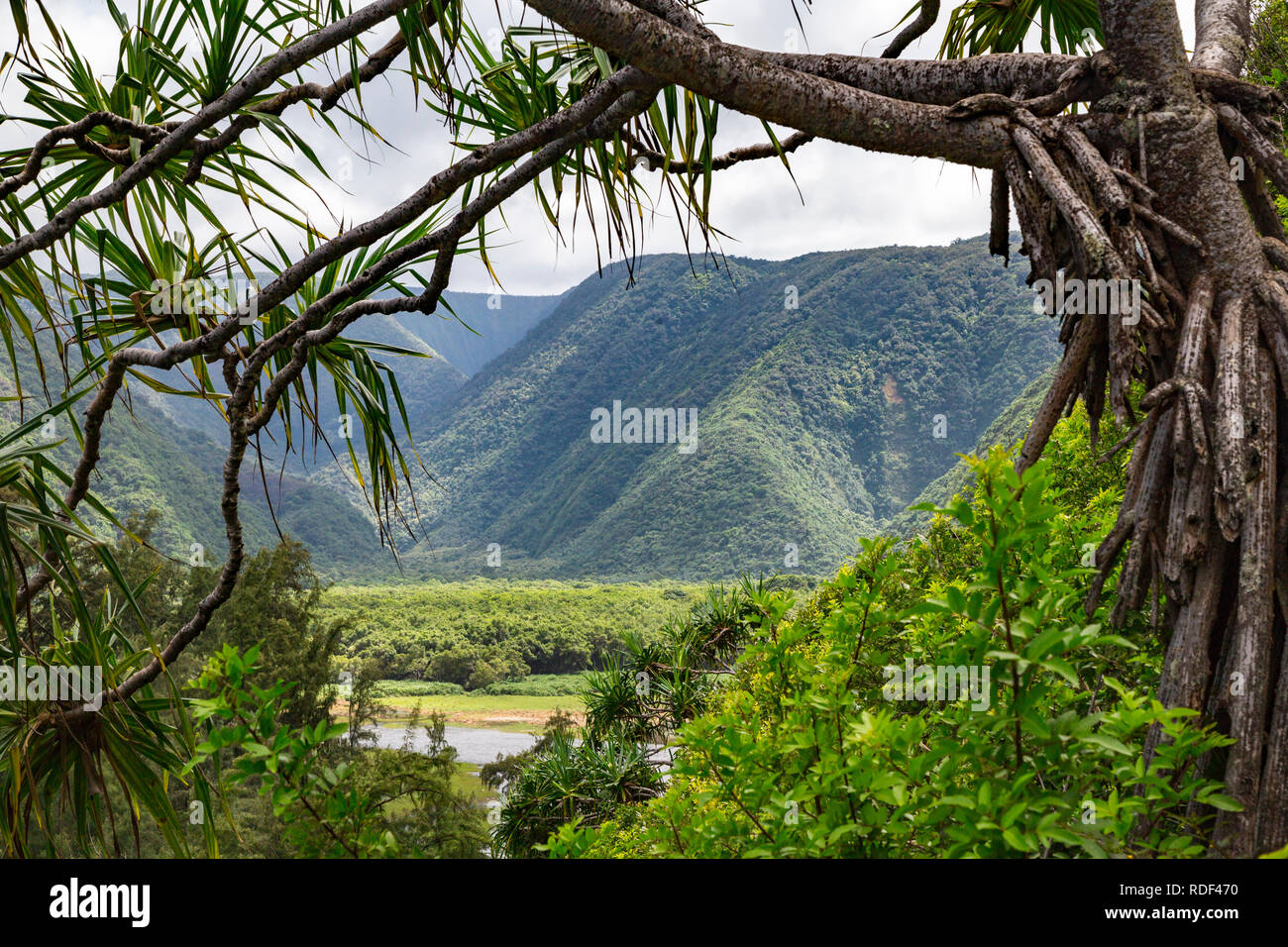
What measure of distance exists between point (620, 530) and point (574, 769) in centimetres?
4132

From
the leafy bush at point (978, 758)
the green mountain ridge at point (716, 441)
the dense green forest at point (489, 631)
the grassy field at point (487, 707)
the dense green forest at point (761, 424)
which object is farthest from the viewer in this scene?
the dense green forest at point (761, 424)

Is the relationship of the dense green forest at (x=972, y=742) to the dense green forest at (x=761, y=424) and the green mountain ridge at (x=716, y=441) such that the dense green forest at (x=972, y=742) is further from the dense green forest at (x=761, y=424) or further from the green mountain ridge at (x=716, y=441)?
the dense green forest at (x=761, y=424)

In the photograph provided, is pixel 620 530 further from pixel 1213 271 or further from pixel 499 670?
pixel 1213 271

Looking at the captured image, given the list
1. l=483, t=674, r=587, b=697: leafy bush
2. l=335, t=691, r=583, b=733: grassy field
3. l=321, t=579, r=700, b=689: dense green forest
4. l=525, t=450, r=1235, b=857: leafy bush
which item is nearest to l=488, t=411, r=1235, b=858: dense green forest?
l=525, t=450, r=1235, b=857: leafy bush

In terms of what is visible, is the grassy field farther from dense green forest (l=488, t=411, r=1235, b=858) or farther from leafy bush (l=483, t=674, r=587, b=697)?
dense green forest (l=488, t=411, r=1235, b=858)

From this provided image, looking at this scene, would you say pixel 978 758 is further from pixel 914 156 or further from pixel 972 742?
pixel 914 156

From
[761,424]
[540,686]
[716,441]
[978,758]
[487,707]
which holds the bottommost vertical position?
[487,707]

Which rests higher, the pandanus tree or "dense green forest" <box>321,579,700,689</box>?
the pandanus tree

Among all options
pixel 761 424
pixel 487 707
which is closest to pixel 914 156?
pixel 487 707

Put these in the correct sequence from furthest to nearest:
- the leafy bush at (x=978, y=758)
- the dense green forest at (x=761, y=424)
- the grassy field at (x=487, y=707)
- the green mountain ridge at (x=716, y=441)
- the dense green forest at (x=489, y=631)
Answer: the dense green forest at (x=761, y=424), the green mountain ridge at (x=716, y=441), the dense green forest at (x=489, y=631), the grassy field at (x=487, y=707), the leafy bush at (x=978, y=758)

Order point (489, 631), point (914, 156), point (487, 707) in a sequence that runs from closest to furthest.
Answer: point (914, 156) < point (487, 707) < point (489, 631)

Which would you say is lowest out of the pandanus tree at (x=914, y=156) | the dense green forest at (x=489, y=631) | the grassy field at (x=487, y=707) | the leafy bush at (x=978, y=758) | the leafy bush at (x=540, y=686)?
the grassy field at (x=487, y=707)

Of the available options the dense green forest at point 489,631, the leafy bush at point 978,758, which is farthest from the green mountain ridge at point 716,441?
the leafy bush at point 978,758

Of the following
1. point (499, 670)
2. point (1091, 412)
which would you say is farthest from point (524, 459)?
point (1091, 412)
